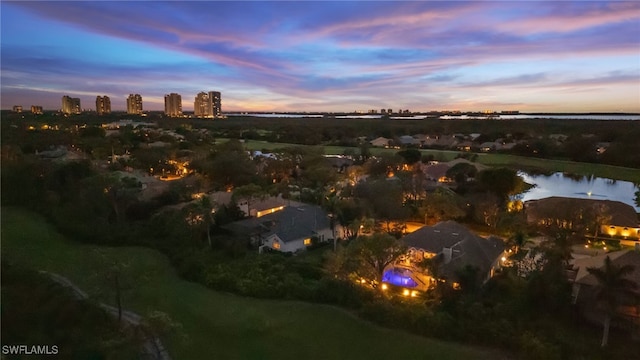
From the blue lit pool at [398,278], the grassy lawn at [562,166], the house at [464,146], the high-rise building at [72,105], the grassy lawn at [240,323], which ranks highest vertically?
the high-rise building at [72,105]

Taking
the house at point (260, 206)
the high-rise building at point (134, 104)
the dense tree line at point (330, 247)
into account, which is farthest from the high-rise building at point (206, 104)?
the house at point (260, 206)

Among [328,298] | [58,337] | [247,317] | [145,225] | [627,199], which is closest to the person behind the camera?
[58,337]

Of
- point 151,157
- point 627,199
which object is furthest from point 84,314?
point 627,199

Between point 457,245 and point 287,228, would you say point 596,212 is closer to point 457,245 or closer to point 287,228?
point 457,245

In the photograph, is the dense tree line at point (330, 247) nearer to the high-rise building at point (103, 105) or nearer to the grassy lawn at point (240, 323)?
the grassy lawn at point (240, 323)

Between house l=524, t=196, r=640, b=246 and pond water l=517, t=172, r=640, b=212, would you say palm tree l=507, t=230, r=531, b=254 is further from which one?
pond water l=517, t=172, r=640, b=212

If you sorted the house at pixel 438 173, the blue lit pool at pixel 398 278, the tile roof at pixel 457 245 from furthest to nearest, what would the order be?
the house at pixel 438 173 → the blue lit pool at pixel 398 278 → the tile roof at pixel 457 245

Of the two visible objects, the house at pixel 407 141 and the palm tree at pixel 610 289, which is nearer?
the palm tree at pixel 610 289

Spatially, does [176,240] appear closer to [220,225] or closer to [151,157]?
[220,225]
